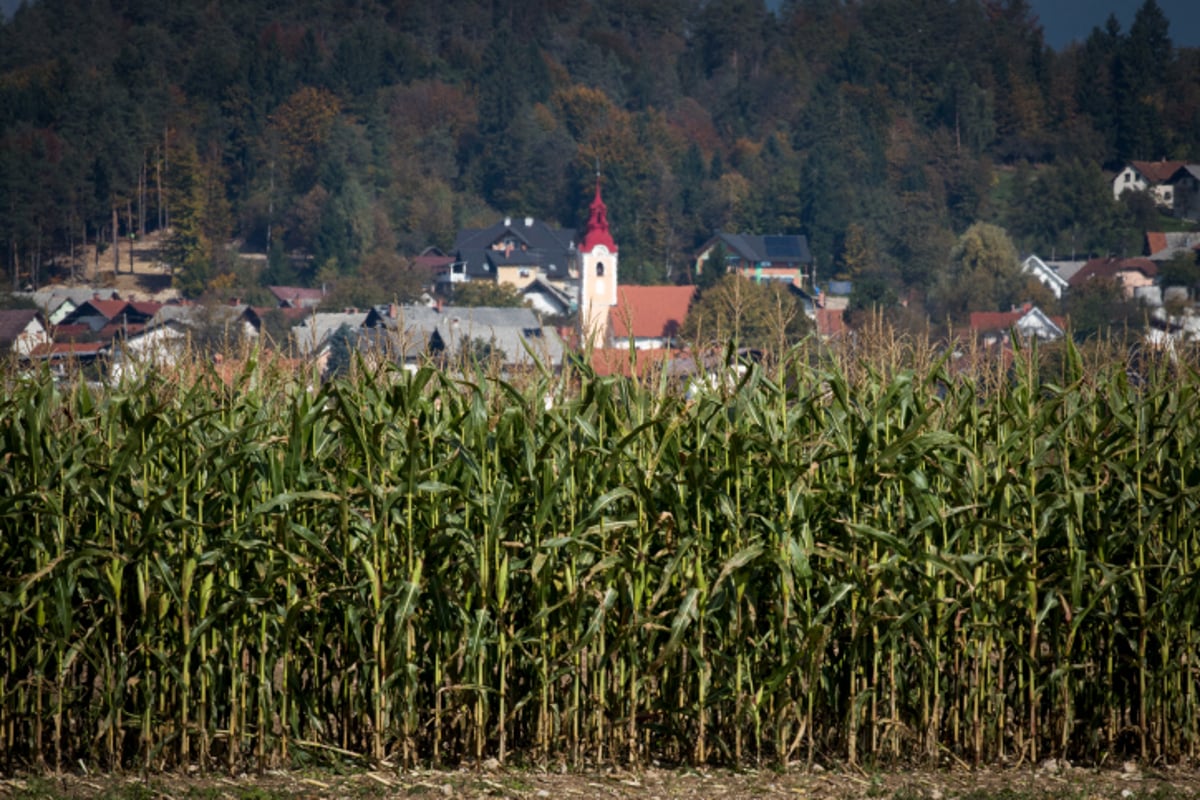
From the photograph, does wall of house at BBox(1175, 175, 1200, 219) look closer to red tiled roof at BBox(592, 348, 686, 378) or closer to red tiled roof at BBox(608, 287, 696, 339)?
red tiled roof at BBox(608, 287, 696, 339)

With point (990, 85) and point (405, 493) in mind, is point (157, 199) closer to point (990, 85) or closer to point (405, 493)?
point (990, 85)

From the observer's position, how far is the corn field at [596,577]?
6316 mm

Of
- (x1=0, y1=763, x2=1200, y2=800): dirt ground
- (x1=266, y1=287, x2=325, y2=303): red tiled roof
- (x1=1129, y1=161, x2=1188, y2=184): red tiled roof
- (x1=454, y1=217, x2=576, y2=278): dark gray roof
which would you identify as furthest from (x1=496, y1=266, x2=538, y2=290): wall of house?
(x1=0, y1=763, x2=1200, y2=800): dirt ground

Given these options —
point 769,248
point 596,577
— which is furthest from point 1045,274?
point 596,577

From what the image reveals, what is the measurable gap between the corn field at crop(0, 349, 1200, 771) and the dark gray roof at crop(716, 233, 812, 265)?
4581 inches

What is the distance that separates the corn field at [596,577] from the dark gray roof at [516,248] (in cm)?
11480

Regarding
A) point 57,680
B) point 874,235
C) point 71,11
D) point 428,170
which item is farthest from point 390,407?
point 71,11

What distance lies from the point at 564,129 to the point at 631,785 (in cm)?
14121

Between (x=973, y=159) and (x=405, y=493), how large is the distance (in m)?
141

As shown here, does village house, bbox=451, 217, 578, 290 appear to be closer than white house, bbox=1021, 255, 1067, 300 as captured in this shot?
No

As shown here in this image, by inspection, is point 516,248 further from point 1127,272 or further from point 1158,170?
point 1158,170

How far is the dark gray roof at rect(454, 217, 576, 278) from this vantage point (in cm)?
12269

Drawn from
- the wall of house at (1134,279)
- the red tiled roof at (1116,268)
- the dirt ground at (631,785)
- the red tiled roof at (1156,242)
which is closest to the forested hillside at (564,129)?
the red tiled roof at (1156,242)

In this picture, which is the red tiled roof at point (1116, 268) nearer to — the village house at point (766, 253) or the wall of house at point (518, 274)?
the village house at point (766, 253)
